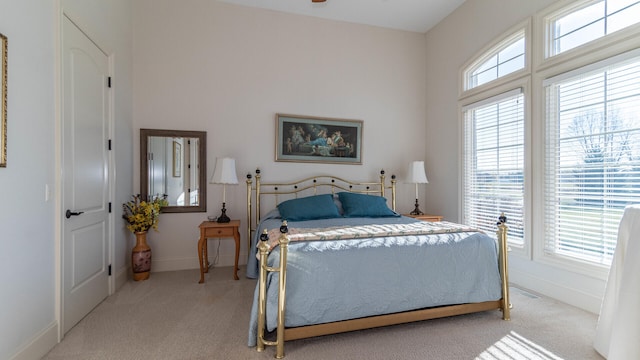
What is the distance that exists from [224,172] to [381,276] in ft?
7.89

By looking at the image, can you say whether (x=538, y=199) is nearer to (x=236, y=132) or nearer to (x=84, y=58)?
(x=236, y=132)

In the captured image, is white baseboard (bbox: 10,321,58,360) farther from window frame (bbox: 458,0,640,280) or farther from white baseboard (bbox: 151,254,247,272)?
window frame (bbox: 458,0,640,280)

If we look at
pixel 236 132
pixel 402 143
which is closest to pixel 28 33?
pixel 236 132

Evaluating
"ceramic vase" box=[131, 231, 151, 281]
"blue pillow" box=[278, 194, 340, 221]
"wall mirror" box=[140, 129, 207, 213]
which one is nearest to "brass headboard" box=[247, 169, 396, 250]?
"blue pillow" box=[278, 194, 340, 221]

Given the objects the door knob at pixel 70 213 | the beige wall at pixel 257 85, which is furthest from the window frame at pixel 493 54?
the door knob at pixel 70 213

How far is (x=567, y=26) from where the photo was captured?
298 centimetres

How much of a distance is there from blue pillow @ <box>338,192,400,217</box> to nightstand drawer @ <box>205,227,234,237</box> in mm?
1485

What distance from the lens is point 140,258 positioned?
3547mm

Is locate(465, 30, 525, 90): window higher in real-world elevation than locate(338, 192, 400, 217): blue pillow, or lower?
higher

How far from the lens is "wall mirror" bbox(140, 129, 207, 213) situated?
3.90 m

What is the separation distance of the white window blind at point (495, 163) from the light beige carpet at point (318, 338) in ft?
3.54

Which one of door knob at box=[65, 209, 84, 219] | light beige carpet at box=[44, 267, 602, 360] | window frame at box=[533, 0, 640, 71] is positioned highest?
window frame at box=[533, 0, 640, 71]

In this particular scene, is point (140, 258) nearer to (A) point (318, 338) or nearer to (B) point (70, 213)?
(B) point (70, 213)

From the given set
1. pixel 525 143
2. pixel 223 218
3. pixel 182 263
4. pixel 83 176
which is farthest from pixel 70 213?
pixel 525 143
